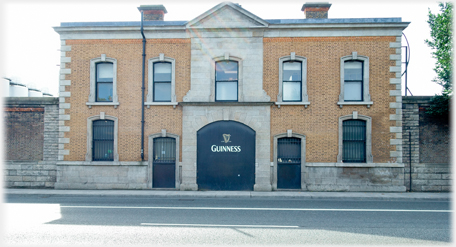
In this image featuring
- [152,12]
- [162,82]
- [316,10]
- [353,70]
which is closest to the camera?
[353,70]

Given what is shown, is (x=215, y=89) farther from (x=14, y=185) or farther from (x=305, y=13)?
(x=14, y=185)

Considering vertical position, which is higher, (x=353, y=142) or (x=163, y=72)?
(x=163, y=72)

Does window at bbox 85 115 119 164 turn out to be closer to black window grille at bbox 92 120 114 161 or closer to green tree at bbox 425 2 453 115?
black window grille at bbox 92 120 114 161

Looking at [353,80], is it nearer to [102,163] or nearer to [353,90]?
[353,90]

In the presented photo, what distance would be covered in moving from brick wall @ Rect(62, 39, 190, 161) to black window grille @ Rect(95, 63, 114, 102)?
1.49 feet

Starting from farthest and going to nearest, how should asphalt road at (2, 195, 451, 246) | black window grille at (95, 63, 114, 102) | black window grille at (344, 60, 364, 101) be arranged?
1. black window grille at (95, 63, 114, 102)
2. black window grille at (344, 60, 364, 101)
3. asphalt road at (2, 195, 451, 246)

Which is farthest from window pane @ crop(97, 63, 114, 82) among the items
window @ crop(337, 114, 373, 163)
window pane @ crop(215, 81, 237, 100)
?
window @ crop(337, 114, 373, 163)

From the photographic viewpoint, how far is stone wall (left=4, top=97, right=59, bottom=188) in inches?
624

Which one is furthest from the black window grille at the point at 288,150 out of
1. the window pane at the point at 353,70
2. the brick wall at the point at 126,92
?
the brick wall at the point at 126,92

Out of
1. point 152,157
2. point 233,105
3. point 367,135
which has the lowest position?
point 152,157

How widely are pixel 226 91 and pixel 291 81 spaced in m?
3.24

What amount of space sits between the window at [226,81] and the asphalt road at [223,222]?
5.52 metres

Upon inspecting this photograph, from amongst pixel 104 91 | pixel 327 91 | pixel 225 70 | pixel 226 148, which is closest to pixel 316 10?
pixel 327 91

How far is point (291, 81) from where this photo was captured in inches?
610
